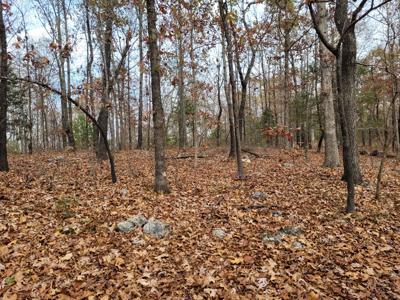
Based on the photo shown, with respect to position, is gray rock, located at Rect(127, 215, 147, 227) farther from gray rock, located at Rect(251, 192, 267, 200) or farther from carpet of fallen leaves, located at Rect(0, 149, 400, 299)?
gray rock, located at Rect(251, 192, 267, 200)

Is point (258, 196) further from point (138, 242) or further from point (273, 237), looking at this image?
point (138, 242)

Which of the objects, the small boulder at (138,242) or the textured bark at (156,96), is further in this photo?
the textured bark at (156,96)

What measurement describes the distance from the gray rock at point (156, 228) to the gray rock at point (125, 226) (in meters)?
0.25

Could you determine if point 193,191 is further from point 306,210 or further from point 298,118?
point 298,118

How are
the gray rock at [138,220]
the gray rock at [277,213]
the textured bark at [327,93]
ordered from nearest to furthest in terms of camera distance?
the gray rock at [138,220]
the gray rock at [277,213]
the textured bark at [327,93]

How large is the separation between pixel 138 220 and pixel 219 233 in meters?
1.55

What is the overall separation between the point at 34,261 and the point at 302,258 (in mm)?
3934

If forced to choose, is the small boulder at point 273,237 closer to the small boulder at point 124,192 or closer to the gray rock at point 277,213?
the gray rock at point 277,213

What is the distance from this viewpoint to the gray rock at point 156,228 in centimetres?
504

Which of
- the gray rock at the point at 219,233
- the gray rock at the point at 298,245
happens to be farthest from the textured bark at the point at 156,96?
the gray rock at the point at 298,245

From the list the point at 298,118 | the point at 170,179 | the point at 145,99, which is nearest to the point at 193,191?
the point at 170,179

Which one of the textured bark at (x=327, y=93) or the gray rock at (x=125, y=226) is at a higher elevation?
the textured bark at (x=327, y=93)

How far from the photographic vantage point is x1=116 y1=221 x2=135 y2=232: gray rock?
505 cm

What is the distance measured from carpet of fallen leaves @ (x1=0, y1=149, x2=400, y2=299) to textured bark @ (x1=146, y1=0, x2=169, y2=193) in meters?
0.54
